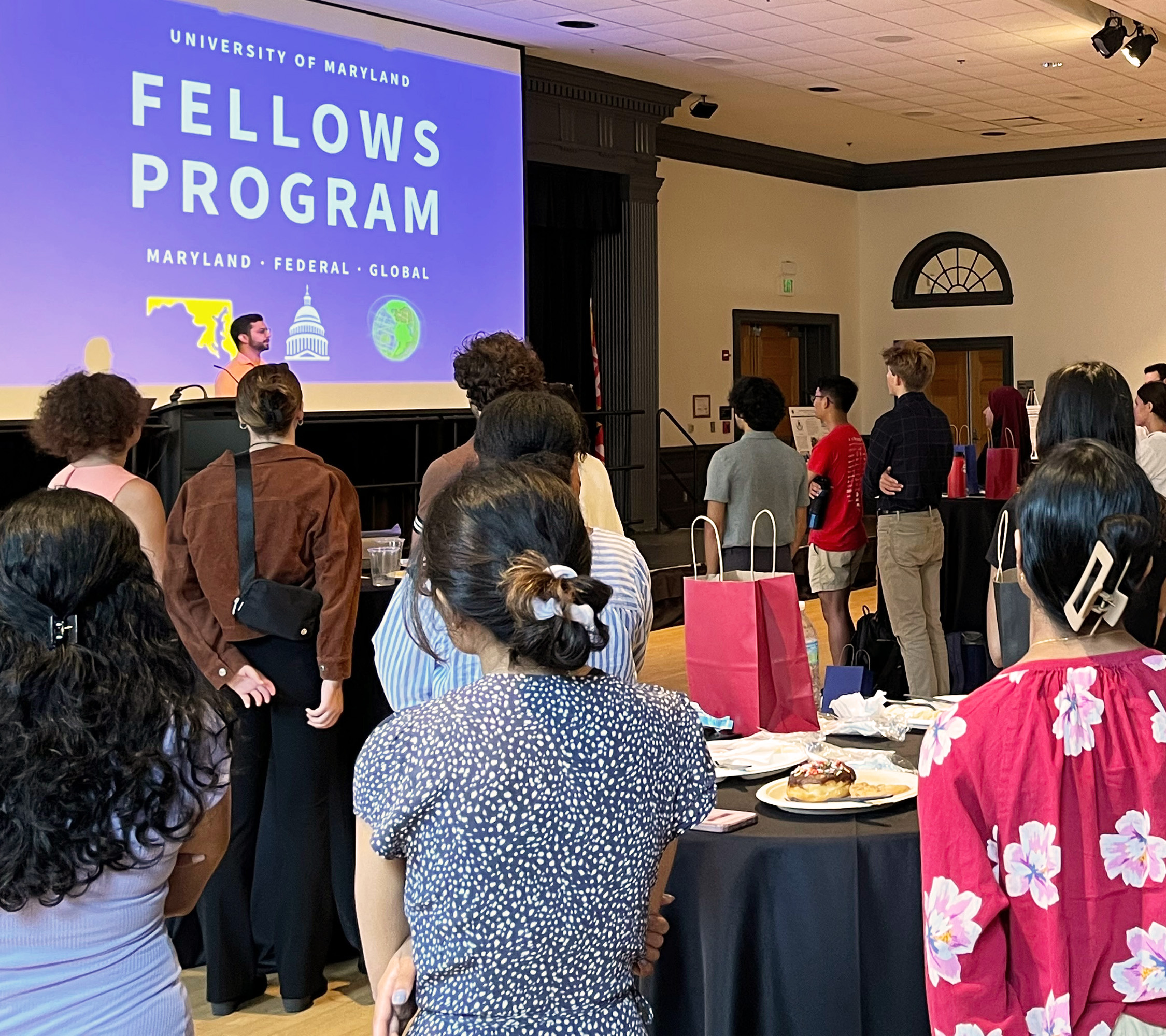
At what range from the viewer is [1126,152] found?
13.5 metres

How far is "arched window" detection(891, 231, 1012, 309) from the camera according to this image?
46.9 feet


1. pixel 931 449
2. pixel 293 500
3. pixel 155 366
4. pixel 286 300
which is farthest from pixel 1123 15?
pixel 293 500

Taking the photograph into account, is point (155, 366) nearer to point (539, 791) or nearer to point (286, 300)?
point (286, 300)

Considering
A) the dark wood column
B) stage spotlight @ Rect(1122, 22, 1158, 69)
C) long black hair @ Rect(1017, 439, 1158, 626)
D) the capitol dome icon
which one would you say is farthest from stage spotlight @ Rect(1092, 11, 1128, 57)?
long black hair @ Rect(1017, 439, 1158, 626)

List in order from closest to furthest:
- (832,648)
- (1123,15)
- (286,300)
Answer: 1. (832,648)
2. (286,300)
3. (1123,15)

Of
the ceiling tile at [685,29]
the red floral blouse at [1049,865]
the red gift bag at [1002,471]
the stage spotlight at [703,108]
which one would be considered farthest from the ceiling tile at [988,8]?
the red floral blouse at [1049,865]

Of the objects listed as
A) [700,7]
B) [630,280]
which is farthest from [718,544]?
[630,280]

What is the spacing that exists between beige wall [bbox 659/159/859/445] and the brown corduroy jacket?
9.05 m

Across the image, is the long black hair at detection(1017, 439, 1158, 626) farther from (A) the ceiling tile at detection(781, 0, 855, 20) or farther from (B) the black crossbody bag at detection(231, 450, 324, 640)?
(A) the ceiling tile at detection(781, 0, 855, 20)

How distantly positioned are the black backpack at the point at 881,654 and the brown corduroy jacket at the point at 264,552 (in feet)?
10.4

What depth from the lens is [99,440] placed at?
3635 millimetres

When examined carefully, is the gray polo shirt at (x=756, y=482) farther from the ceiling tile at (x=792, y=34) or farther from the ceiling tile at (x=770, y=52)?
the ceiling tile at (x=770, y=52)

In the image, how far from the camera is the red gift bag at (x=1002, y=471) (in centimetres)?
767

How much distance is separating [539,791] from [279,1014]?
2.36 m
